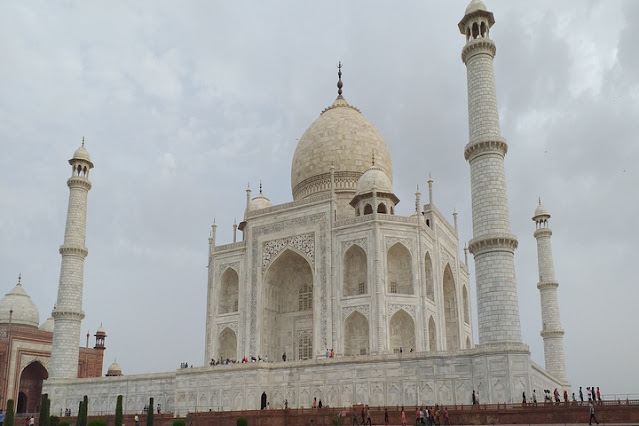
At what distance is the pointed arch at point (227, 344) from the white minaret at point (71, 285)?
6127 millimetres

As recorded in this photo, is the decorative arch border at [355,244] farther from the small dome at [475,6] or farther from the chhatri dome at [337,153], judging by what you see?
the small dome at [475,6]

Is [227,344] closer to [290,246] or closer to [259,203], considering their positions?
[290,246]

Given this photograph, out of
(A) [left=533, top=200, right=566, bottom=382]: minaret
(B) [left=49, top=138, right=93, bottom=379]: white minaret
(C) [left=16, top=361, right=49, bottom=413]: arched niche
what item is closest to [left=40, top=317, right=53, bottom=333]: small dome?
(C) [left=16, top=361, right=49, bottom=413]: arched niche

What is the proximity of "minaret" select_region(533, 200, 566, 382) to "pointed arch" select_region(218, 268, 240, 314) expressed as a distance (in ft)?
45.1

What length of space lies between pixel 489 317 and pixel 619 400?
148 inches

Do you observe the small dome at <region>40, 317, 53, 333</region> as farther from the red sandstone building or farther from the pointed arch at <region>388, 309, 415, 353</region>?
the pointed arch at <region>388, 309, 415, 353</region>

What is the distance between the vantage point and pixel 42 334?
33438mm

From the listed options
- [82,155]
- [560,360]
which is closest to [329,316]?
[560,360]

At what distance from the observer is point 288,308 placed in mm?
28250

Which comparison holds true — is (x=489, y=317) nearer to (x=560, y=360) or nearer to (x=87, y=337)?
(x=560, y=360)

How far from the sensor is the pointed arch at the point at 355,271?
25.9 metres

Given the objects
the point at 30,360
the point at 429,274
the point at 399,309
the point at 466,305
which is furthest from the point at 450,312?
the point at 30,360

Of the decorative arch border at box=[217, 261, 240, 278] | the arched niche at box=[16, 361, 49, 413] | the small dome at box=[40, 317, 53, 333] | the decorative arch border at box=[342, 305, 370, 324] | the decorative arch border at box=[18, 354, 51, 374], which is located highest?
the decorative arch border at box=[217, 261, 240, 278]

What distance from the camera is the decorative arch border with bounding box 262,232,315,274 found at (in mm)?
26672
